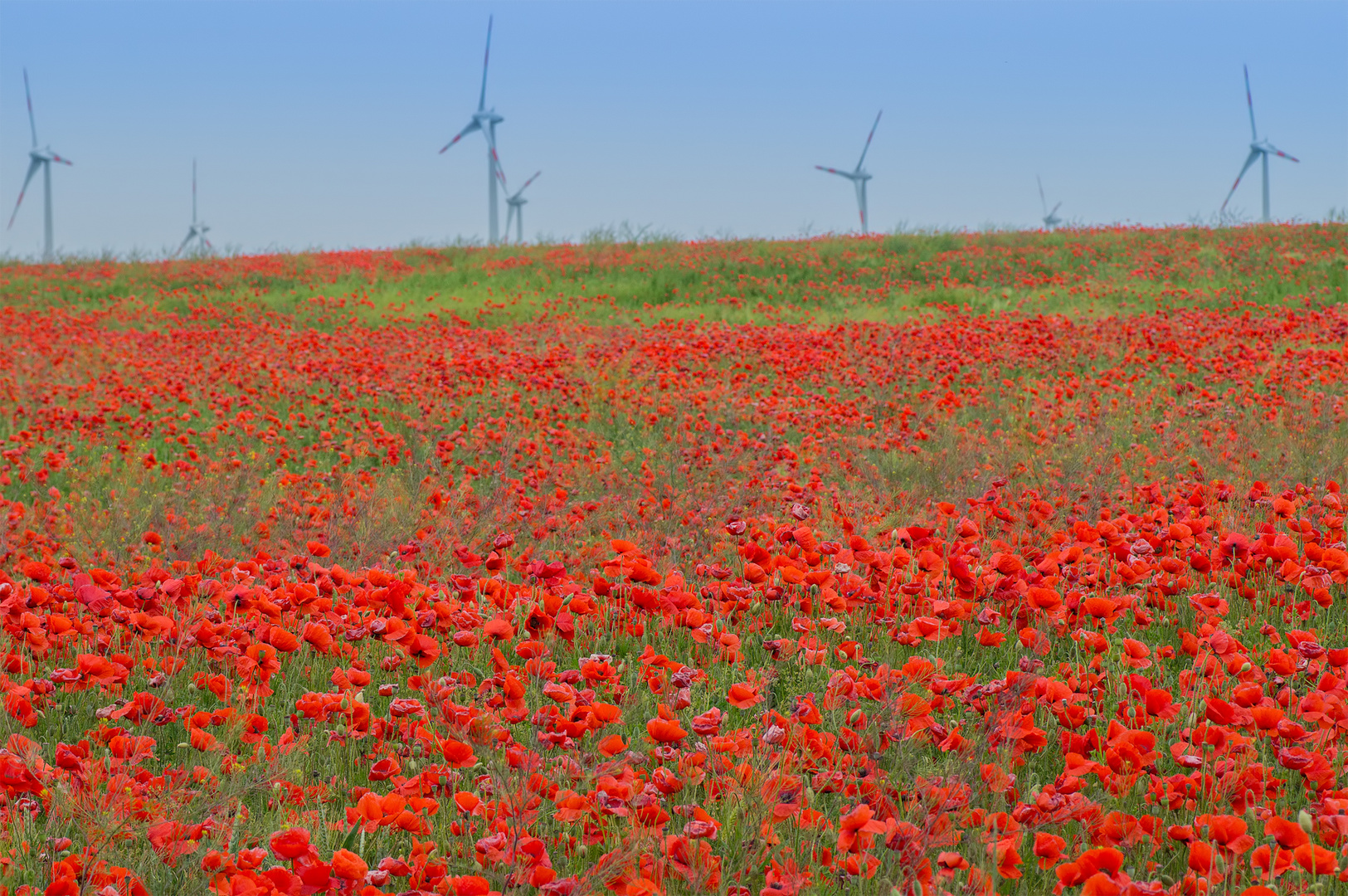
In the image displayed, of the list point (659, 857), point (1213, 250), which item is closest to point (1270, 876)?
point (659, 857)

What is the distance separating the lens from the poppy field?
242 centimetres

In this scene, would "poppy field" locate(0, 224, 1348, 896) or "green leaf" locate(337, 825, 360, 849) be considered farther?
"green leaf" locate(337, 825, 360, 849)

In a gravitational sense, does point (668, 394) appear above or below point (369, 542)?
above

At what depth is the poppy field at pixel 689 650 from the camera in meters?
2.42

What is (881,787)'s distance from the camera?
265cm

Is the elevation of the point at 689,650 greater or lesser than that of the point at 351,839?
greater

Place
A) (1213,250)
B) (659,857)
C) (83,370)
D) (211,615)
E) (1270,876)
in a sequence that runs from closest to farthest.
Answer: (1270,876)
(659,857)
(211,615)
(83,370)
(1213,250)

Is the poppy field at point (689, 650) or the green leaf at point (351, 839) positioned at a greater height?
the poppy field at point (689, 650)

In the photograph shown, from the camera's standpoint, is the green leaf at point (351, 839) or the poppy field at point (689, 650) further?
the green leaf at point (351, 839)

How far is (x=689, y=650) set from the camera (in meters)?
3.79

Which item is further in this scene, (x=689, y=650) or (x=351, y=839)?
(x=689, y=650)

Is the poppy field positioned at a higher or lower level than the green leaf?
higher

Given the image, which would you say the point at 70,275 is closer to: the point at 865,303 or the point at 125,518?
the point at 865,303

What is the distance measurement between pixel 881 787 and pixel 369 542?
13.4 feet
